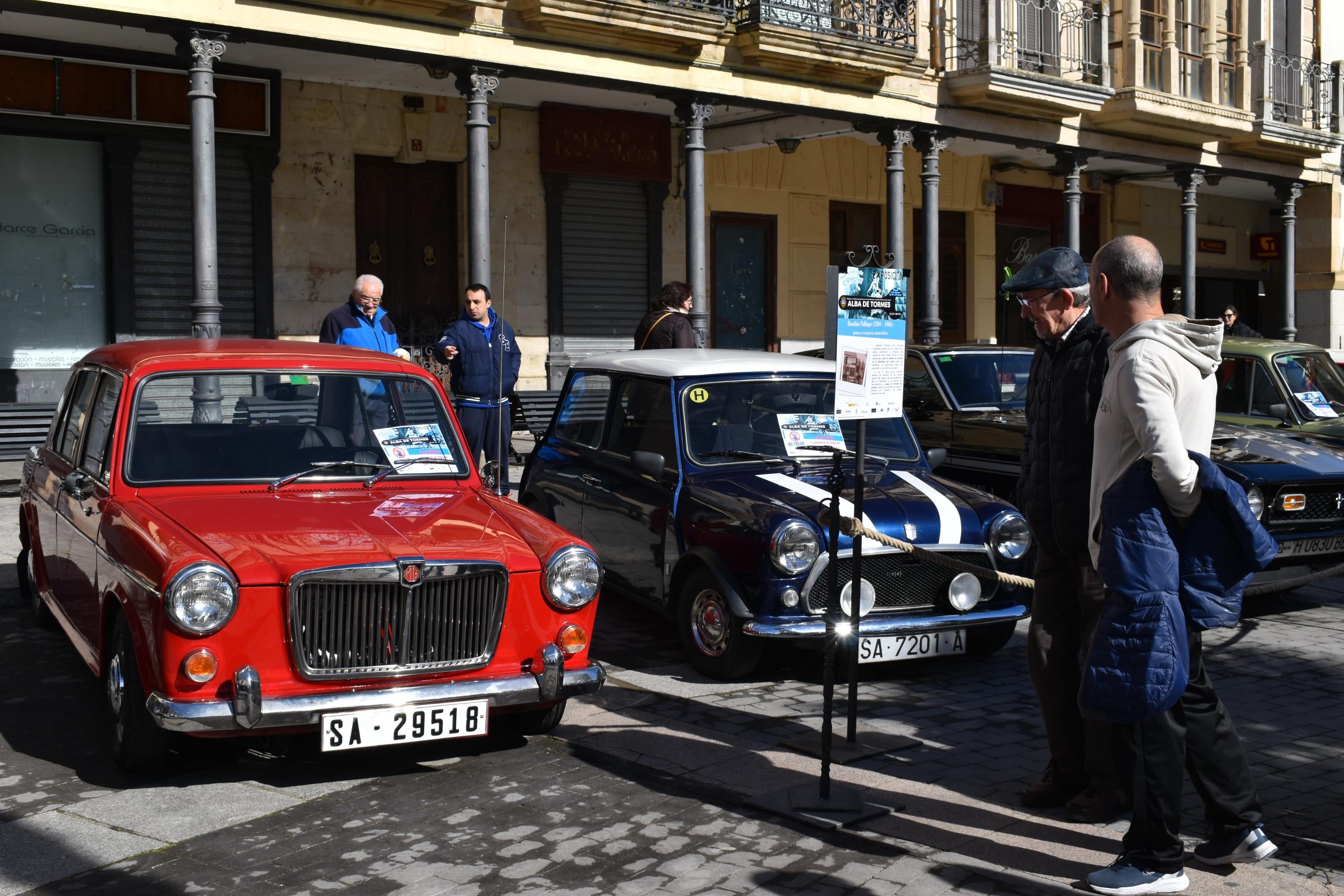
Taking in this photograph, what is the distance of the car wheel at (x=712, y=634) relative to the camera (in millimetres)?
6566

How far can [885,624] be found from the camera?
257 inches

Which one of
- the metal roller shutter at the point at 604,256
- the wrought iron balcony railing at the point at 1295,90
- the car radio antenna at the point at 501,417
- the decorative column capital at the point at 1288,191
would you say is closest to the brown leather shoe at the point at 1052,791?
the car radio antenna at the point at 501,417

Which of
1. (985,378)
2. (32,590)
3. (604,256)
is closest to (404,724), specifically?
(32,590)

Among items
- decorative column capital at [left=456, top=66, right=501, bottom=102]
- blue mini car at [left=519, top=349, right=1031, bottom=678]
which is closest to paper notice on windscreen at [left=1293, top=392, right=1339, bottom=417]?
blue mini car at [left=519, top=349, right=1031, bottom=678]

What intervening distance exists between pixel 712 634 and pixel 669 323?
4007 mm

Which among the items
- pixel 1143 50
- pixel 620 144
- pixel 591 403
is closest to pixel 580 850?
pixel 591 403

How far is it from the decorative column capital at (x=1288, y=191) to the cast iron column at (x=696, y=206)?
14024 mm

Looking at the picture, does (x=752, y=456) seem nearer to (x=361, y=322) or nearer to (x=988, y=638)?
(x=988, y=638)

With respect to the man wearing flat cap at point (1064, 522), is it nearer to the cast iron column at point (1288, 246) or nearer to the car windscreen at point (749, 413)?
the car windscreen at point (749, 413)

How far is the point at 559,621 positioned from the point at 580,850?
3.60ft

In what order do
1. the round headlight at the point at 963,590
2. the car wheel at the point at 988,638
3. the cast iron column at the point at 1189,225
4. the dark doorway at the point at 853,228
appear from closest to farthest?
the round headlight at the point at 963,590 → the car wheel at the point at 988,638 → the dark doorway at the point at 853,228 → the cast iron column at the point at 1189,225

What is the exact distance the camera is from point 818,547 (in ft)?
21.2

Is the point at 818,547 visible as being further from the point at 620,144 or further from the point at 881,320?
the point at 620,144

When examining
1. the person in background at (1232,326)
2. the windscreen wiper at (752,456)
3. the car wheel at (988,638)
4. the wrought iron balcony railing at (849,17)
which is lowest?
the car wheel at (988,638)
